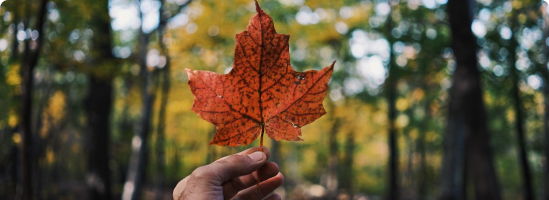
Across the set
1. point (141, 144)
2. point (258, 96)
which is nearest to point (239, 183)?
point (258, 96)

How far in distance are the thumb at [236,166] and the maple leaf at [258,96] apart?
97 millimetres

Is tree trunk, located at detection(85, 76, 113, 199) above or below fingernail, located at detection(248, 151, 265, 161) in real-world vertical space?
below

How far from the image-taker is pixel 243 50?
3.14 ft

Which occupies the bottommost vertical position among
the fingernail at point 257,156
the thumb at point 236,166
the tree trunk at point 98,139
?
the tree trunk at point 98,139

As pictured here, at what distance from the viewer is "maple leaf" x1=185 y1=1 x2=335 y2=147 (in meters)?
0.98

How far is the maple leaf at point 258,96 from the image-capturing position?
38.4 inches

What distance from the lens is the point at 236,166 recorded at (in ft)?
3.64

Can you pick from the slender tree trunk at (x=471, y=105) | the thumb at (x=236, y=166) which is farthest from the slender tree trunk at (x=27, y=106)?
the slender tree trunk at (x=471, y=105)

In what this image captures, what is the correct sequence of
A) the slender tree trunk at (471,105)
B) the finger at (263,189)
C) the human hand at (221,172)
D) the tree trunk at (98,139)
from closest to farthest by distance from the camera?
the human hand at (221,172), the finger at (263,189), the slender tree trunk at (471,105), the tree trunk at (98,139)

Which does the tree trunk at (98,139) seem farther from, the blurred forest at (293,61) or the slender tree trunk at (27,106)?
the slender tree trunk at (27,106)

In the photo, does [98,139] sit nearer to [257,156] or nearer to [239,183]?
[239,183]

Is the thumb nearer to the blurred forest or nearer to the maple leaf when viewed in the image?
the maple leaf

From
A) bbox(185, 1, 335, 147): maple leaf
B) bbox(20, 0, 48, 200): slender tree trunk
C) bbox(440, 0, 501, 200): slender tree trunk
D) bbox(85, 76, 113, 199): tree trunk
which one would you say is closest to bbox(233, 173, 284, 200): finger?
bbox(185, 1, 335, 147): maple leaf

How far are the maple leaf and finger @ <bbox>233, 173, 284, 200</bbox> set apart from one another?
0.28m
